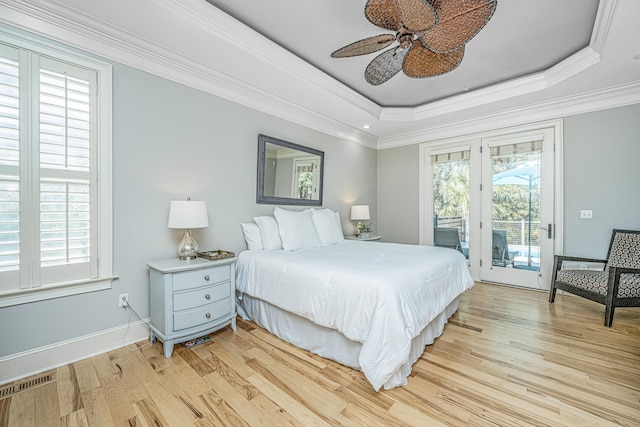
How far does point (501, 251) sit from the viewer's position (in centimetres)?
414

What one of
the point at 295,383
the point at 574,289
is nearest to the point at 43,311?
the point at 295,383

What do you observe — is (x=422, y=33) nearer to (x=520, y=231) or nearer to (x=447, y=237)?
(x=520, y=231)

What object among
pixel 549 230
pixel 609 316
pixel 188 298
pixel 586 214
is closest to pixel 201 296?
pixel 188 298

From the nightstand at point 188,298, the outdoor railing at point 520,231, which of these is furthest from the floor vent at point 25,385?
the outdoor railing at point 520,231

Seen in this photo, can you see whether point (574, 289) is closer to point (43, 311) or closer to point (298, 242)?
point (298, 242)

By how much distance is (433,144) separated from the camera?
188 inches

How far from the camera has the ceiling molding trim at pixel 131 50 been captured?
6.20 feet

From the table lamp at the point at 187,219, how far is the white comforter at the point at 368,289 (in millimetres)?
527

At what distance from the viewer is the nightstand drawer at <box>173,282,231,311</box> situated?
7.08ft

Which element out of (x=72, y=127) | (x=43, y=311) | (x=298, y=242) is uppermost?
(x=72, y=127)

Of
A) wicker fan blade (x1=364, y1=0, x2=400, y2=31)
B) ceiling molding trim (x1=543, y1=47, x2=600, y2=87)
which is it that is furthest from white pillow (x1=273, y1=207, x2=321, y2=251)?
ceiling molding trim (x1=543, y1=47, x2=600, y2=87)

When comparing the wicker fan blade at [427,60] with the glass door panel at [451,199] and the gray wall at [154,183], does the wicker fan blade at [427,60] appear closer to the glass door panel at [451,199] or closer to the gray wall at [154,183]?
the gray wall at [154,183]

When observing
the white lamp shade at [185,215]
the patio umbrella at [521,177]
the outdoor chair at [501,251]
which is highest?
the patio umbrella at [521,177]

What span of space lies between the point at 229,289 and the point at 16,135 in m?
1.88
